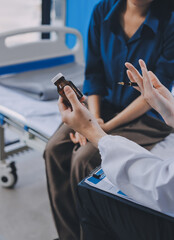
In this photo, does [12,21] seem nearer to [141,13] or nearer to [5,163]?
[5,163]

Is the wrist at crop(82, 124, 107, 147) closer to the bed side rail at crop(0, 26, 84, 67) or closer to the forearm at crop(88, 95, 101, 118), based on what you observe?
the forearm at crop(88, 95, 101, 118)

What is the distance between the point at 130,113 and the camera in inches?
68.2

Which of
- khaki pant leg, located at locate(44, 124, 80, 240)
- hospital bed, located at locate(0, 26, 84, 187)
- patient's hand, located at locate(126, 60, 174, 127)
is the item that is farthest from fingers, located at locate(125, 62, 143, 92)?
hospital bed, located at locate(0, 26, 84, 187)

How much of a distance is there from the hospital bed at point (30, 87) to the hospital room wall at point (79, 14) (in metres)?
0.38

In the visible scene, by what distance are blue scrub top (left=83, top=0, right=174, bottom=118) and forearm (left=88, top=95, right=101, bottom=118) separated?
3 cm

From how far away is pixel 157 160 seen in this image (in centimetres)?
106

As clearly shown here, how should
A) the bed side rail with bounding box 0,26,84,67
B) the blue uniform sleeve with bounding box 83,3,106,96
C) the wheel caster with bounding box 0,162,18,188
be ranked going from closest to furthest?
the blue uniform sleeve with bounding box 83,3,106,96
the wheel caster with bounding box 0,162,18,188
the bed side rail with bounding box 0,26,84,67

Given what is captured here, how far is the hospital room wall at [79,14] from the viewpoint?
10.3 feet

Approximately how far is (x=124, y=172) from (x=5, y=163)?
150cm

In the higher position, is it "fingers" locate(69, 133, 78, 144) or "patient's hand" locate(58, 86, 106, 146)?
"patient's hand" locate(58, 86, 106, 146)

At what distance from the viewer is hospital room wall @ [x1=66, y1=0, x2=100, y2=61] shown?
312cm

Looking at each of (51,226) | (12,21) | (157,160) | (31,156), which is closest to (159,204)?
(157,160)

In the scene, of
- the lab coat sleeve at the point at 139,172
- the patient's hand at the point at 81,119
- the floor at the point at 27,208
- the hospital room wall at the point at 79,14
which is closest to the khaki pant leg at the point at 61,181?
the floor at the point at 27,208

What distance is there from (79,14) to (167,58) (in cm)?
185
